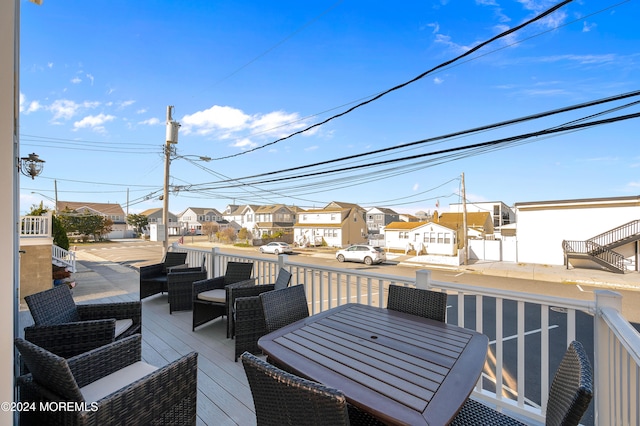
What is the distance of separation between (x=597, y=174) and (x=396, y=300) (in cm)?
1261

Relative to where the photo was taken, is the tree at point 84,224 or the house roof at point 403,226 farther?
the tree at point 84,224

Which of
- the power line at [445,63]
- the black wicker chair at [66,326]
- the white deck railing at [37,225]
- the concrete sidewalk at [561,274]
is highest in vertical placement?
the power line at [445,63]

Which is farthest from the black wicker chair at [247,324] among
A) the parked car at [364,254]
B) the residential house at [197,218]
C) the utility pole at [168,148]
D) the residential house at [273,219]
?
the residential house at [197,218]

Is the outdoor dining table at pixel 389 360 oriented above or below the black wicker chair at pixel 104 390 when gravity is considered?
above

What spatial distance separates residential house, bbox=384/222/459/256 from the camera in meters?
20.0

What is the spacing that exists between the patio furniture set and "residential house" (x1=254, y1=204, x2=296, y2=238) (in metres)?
33.3

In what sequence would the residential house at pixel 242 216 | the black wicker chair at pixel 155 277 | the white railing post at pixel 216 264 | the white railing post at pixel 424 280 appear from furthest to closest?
1. the residential house at pixel 242 216
2. the white railing post at pixel 216 264
3. the black wicker chair at pixel 155 277
4. the white railing post at pixel 424 280

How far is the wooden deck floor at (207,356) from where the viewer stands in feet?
6.48

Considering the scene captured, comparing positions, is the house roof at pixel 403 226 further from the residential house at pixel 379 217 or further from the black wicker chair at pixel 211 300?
the black wicker chair at pixel 211 300

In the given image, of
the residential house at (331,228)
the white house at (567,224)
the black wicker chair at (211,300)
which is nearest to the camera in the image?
the black wicker chair at (211,300)

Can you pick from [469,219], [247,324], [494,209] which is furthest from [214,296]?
[494,209]

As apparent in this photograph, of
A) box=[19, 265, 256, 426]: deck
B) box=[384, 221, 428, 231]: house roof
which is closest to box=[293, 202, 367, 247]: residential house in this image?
box=[384, 221, 428, 231]: house roof

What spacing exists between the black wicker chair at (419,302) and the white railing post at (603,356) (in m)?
0.79

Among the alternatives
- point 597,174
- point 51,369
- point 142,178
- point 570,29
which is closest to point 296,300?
point 51,369
